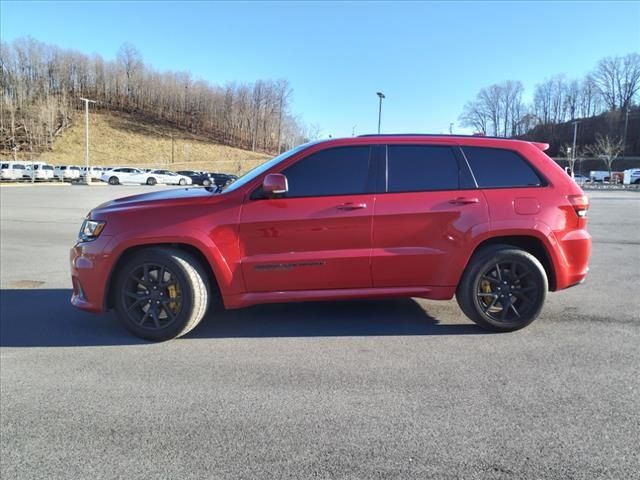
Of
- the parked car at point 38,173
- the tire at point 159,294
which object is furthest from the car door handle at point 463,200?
the parked car at point 38,173

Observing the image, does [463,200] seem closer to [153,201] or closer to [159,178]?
[153,201]

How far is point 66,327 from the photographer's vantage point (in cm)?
467

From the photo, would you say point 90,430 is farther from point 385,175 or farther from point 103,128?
point 103,128

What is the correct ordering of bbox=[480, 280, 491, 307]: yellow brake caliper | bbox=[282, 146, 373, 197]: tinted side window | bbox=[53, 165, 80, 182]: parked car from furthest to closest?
bbox=[53, 165, 80, 182]: parked car
bbox=[480, 280, 491, 307]: yellow brake caliper
bbox=[282, 146, 373, 197]: tinted side window

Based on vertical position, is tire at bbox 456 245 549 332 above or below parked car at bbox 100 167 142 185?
below

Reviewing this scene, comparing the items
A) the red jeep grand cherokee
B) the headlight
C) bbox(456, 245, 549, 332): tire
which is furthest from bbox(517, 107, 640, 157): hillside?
the headlight

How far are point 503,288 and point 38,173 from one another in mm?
52762

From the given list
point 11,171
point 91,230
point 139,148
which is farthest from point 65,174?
point 91,230

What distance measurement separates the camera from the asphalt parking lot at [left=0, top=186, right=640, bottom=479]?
2.47 meters

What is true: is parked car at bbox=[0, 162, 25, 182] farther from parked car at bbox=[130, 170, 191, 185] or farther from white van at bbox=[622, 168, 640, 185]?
white van at bbox=[622, 168, 640, 185]

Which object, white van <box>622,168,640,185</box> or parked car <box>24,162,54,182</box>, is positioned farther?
white van <box>622,168,640,185</box>

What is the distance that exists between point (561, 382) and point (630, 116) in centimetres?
12522

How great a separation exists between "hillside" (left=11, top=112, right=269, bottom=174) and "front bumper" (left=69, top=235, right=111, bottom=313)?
70.9 metres

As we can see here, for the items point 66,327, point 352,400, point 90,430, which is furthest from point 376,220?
point 66,327
